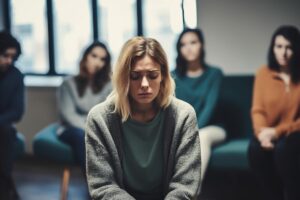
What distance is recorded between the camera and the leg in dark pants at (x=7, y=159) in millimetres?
3496

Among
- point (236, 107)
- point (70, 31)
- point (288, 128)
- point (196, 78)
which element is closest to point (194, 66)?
point (196, 78)

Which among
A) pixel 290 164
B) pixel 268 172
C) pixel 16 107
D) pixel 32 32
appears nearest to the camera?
pixel 290 164

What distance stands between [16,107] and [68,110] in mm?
376

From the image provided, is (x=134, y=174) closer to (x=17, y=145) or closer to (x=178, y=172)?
(x=178, y=172)

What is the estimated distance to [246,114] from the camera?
3.73 metres

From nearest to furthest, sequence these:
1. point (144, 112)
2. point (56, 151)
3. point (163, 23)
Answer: point (144, 112), point (56, 151), point (163, 23)

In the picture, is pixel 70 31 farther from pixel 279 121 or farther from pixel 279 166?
pixel 279 166

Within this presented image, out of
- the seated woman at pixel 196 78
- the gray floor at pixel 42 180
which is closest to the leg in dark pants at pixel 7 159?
the gray floor at pixel 42 180

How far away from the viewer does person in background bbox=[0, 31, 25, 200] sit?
3.53 meters

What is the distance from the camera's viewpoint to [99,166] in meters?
1.84

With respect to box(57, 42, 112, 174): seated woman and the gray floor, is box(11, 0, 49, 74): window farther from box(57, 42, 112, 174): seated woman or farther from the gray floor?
box(57, 42, 112, 174): seated woman

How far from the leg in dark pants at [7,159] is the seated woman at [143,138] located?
1.79 meters

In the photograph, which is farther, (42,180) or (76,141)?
(42,180)

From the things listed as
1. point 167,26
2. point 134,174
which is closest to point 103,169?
point 134,174
